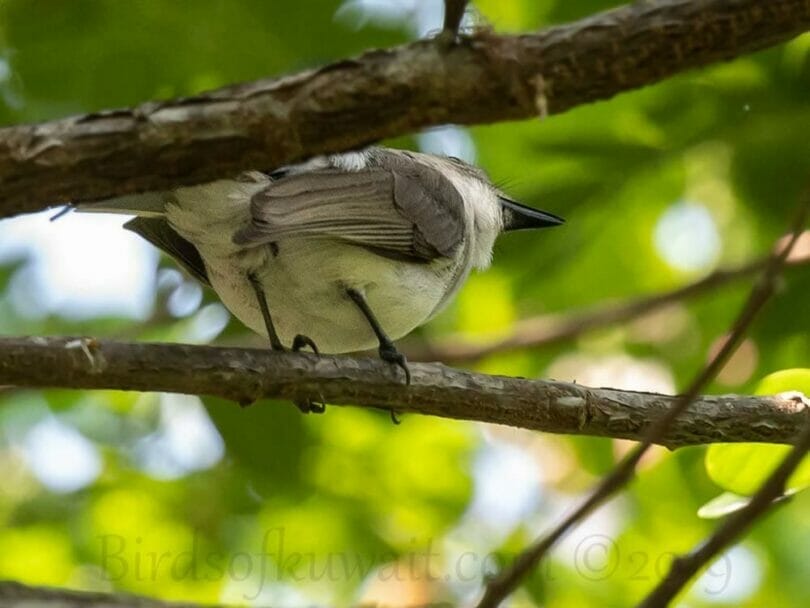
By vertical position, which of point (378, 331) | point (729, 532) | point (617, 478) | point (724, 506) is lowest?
point (729, 532)

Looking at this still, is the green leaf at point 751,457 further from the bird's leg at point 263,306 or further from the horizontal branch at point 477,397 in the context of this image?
the bird's leg at point 263,306

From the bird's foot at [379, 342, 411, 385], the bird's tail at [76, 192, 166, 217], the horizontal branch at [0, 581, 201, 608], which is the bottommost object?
the horizontal branch at [0, 581, 201, 608]

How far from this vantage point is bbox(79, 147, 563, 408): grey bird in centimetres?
383

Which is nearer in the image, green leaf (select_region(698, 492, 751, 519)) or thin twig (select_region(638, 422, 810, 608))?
thin twig (select_region(638, 422, 810, 608))

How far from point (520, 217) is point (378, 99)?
106 inches

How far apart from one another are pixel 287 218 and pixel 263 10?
2.53ft

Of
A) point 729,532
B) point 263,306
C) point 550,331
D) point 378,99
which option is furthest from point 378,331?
point 729,532

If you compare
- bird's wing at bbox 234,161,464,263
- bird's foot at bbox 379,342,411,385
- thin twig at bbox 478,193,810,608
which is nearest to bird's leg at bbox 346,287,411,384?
bird's foot at bbox 379,342,411,385

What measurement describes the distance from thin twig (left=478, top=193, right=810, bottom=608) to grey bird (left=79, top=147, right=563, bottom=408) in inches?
71.8

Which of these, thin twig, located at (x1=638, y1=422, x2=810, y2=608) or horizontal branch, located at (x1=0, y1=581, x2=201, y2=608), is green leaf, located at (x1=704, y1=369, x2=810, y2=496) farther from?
horizontal branch, located at (x1=0, y1=581, x2=201, y2=608)

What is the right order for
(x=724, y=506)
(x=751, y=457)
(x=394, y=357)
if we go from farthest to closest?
(x=394, y=357) → (x=751, y=457) → (x=724, y=506)

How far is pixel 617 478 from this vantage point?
1.72 meters

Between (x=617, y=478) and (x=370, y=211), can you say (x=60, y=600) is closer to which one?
(x=617, y=478)

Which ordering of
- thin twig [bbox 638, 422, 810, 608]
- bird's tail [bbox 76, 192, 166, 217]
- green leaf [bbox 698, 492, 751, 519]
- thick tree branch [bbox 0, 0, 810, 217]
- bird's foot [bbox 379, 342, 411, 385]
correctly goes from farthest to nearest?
bird's tail [bbox 76, 192, 166, 217], bird's foot [bbox 379, 342, 411, 385], green leaf [bbox 698, 492, 751, 519], thick tree branch [bbox 0, 0, 810, 217], thin twig [bbox 638, 422, 810, 608]
